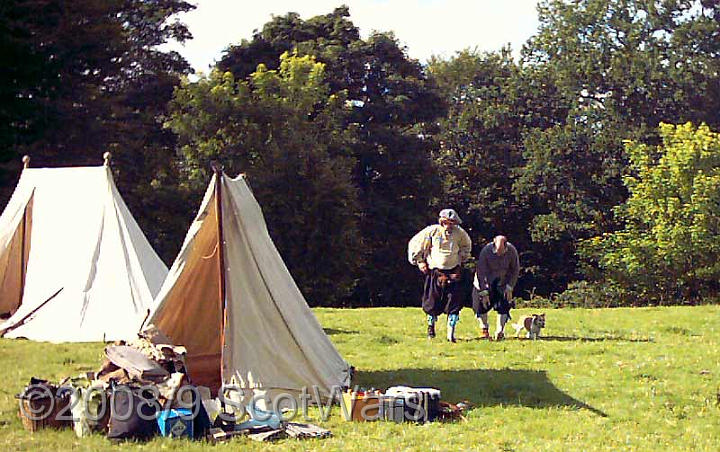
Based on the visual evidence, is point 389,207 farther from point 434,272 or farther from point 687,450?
point 687,450

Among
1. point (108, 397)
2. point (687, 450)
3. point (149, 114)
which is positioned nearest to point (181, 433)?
point (108, 397)

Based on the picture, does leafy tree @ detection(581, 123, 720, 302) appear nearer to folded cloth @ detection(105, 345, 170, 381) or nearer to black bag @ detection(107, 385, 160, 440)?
folded cloth @ detection(105, 345, 170, 381)

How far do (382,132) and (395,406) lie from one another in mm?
25675

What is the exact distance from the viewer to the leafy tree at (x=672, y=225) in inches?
1179

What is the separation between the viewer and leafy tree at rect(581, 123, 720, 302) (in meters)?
30.0

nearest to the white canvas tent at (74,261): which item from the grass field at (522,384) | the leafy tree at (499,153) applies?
the grass field at (522,384)

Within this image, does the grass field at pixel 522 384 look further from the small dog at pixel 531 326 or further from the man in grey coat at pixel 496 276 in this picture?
the man in grey coat at pixel 496 276

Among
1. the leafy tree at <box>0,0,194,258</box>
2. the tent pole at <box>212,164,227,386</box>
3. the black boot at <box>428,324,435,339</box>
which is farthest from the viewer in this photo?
the leafy tree at <box>0,0,194,258</box>

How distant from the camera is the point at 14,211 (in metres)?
16.2

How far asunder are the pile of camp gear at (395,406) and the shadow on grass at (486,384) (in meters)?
0.89

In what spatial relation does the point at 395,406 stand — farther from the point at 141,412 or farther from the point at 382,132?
the point at 382,132

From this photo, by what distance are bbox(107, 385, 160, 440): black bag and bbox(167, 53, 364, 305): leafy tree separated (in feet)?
70.1

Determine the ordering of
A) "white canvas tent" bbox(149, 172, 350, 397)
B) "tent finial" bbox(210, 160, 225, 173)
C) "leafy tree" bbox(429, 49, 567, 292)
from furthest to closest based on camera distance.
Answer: "leafy tree" bbox(429, 49, 567, 292) → "white canvas tent" bbox(149, 172, 350, 397) → "tent finial" bbox(210, 160, 225, 173)

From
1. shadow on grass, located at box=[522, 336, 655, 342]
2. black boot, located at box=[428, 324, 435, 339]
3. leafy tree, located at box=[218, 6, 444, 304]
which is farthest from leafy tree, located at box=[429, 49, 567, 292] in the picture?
black boot, located at box=[428, 324, 435, 339]
